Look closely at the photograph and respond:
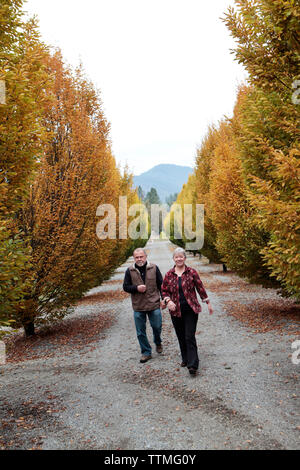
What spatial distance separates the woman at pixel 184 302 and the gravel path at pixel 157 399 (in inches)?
17.4

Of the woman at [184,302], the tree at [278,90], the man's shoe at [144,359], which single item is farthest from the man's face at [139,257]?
the tree at [278,90]

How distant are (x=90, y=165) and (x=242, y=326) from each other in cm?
588

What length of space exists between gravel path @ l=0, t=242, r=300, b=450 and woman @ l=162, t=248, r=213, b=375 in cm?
44

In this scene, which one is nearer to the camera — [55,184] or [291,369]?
[291,369]

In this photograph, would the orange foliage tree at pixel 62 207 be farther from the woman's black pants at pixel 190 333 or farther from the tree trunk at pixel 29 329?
the woman's black pants at pixel 190 333

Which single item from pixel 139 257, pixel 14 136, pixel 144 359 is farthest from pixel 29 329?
pixel 14 136

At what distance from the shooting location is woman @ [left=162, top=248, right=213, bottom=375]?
19.2ft

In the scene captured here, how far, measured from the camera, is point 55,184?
30.5 feet

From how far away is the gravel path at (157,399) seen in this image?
13.2ft

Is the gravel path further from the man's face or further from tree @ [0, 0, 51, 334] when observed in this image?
the man's face

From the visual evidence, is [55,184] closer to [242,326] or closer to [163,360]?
[163,360]

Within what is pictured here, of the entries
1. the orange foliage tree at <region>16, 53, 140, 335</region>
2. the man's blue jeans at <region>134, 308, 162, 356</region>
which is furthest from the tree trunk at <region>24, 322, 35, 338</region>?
the man's blue jeans at <region>134, 308, 162, 356</region>

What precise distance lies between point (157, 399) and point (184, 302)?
1.49 metres
